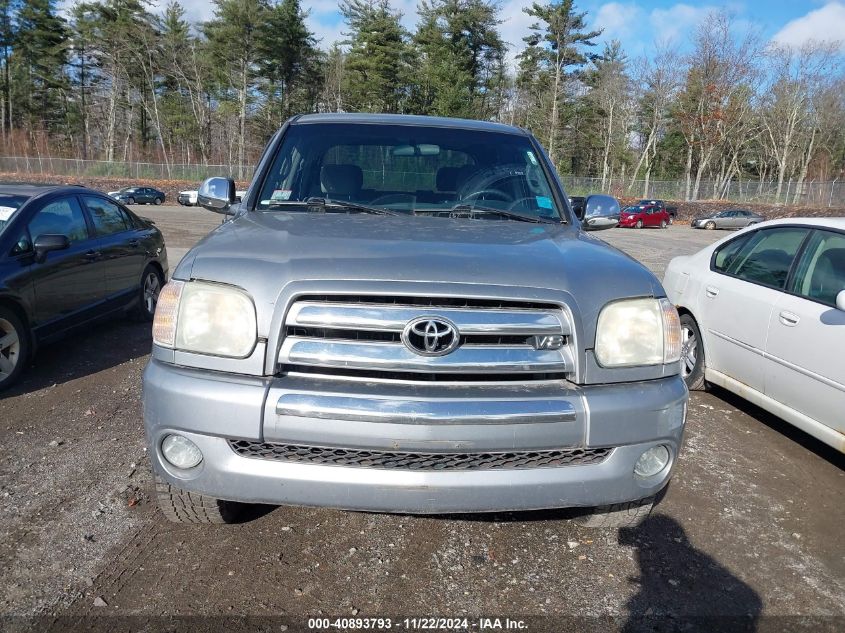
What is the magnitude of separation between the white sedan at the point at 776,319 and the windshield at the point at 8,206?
586 cm

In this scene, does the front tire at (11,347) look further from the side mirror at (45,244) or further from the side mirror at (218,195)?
the side mirror at (218,195)

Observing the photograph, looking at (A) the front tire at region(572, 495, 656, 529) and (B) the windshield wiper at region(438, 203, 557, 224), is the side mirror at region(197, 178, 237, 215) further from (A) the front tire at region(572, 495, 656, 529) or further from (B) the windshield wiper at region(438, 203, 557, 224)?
(A) the front tire at region(572, 495, 656, 529)

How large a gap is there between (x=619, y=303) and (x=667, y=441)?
58cm

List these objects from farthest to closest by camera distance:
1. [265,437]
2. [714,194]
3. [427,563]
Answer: [714,194], [427,563], [265,437]

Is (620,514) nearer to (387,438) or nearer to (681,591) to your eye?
(681,591)

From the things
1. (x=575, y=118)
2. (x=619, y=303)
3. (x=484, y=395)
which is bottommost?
(x=484, y=395)

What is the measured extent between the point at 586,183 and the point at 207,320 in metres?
55.0

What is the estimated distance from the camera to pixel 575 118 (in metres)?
58.8

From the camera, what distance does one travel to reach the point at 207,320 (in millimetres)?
2311

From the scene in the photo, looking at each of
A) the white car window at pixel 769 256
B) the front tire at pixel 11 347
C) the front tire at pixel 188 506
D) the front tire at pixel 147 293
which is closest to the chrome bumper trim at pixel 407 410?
the front tire at pixel 188 506

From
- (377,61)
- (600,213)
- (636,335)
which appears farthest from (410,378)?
(377,61)

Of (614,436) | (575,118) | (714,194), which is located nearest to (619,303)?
(614,436)

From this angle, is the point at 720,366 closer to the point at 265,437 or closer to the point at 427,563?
the point at 427,563

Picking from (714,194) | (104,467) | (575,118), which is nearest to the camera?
(104,467)
